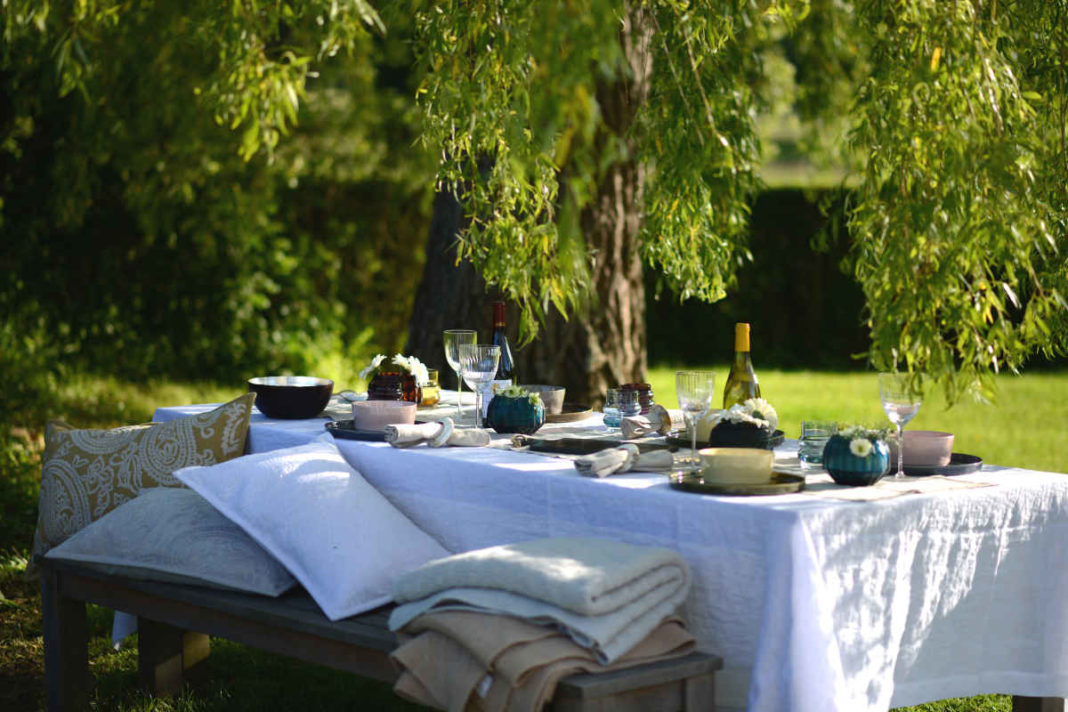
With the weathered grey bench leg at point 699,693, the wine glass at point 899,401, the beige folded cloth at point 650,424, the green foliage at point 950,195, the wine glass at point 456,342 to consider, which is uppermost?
the green foliage at point 950,195

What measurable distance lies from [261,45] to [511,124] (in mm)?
744

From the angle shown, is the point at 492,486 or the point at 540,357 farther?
the point at 540,357

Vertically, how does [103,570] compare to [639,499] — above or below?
below

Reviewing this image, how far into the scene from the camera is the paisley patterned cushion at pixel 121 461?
11.1 ft

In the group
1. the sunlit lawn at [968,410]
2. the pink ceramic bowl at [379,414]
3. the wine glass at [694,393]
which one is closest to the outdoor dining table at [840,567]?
the wine glass at [694,393]

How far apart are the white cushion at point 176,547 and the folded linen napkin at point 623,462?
0.71 meters

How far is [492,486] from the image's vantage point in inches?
110

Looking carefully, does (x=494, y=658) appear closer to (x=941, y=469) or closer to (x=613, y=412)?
(x=941, y=469)

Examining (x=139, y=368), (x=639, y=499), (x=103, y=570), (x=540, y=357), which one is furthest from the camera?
(x=139, y=368)

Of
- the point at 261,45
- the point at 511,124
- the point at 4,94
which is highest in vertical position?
the point at 4,94

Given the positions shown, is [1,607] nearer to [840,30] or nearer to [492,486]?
[492,486]

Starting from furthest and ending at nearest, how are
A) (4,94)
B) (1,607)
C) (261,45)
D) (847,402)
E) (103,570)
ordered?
1. (847,402)
2. (4,94)
3. (1,607)
4. (261,45)
5. (103,570)

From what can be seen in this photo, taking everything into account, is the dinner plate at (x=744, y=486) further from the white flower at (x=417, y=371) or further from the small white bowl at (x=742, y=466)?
the white flower at (x=417, y=371)

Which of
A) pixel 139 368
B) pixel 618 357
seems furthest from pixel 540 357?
pixel 139 368
